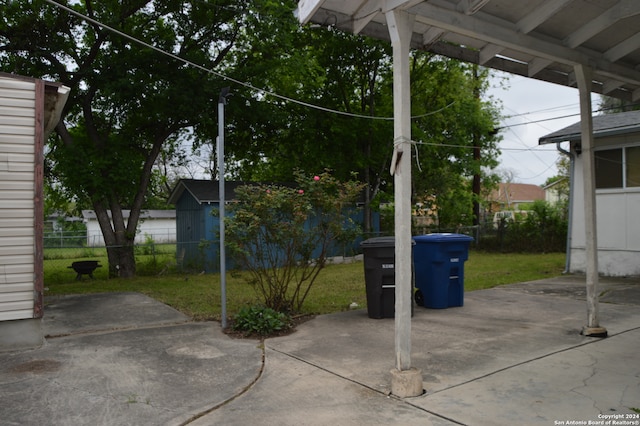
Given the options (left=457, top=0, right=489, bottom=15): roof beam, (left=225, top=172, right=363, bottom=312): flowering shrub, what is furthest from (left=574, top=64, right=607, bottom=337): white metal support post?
(left=225, top=172, right=363, bottom=312): flowering shrub

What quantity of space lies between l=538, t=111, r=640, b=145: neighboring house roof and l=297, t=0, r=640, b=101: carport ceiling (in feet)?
17.8

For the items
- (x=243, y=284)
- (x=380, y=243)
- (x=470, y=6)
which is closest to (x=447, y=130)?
(x=243, y=284)

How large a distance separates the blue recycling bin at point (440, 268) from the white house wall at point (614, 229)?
20.1 feet

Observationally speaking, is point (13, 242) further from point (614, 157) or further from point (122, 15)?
point (614, 157)

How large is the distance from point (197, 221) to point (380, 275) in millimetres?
10539

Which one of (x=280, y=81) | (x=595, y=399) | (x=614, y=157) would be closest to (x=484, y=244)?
(x=614, y=157)

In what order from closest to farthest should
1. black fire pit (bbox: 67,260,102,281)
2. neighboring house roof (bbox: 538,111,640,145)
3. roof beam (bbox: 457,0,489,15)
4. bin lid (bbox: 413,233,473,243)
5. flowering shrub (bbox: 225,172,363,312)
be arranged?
roof beam (bbox: 457,0,489,15)
flowering shrub (bbox: 225,172,363,312)
bin lid (bbox: 413,233,473,243)
neighboring house roof (bbox: 538,111,640,145)
black fire pit (bbox: 67,260,102,281)

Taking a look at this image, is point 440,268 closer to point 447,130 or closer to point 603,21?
point 603,21

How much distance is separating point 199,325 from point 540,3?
597 cm

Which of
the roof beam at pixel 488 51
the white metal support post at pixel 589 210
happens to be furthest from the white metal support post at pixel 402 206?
the white metal support post at pixel 589 210

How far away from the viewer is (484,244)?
2045 centimetres

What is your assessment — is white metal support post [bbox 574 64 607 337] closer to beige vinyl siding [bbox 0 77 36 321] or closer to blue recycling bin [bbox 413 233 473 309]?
blue recycling bin [bbox 413 233 473 309]

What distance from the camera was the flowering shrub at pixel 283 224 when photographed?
7.02 meters

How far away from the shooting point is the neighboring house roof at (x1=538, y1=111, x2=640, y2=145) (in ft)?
37.2
